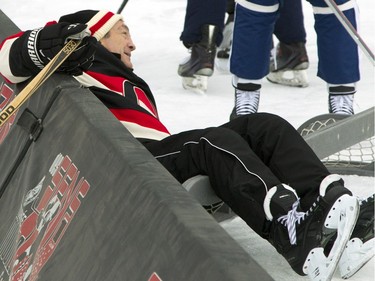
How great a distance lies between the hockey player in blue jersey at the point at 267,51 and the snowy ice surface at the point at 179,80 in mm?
411

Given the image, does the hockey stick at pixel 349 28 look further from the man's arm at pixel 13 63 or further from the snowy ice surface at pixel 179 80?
A: the man's arm at pixel 13 63

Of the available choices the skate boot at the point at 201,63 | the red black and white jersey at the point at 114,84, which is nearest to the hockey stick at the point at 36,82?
the red black and white jersey at the point at 114,84

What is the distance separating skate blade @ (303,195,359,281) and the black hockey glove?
3.44 ft

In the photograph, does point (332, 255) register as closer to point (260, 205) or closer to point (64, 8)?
point (260, 205)

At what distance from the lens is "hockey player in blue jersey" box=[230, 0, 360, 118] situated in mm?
5938

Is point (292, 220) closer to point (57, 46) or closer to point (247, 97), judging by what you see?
point (57, 46)

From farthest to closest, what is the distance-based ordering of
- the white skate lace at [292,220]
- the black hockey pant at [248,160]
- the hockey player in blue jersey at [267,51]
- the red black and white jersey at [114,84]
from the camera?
the hockey player in blue jersey at [267,51] < the red black and white jersey at [114,84] < the black hockey pant at [248,160] < the white skate lace at [292,220]

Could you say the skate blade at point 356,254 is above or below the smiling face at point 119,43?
below

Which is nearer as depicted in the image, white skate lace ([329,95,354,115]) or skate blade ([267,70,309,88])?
white skate lace ([329,95,354,115])

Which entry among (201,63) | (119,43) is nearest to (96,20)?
(119,43)

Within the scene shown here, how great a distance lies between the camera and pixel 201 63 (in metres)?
7.15

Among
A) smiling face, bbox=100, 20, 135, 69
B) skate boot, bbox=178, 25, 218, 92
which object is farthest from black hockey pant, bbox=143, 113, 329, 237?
skate boot, bbox=178, 25, 218, 92

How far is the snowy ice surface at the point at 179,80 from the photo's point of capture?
21.4 ft

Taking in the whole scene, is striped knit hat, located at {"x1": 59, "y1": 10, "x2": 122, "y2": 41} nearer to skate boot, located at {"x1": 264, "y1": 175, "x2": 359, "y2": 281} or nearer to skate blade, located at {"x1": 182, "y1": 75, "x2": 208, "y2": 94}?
skate boot, located at {"x1": 264, "y1": 175, "x2": 359, "y2": 281}
